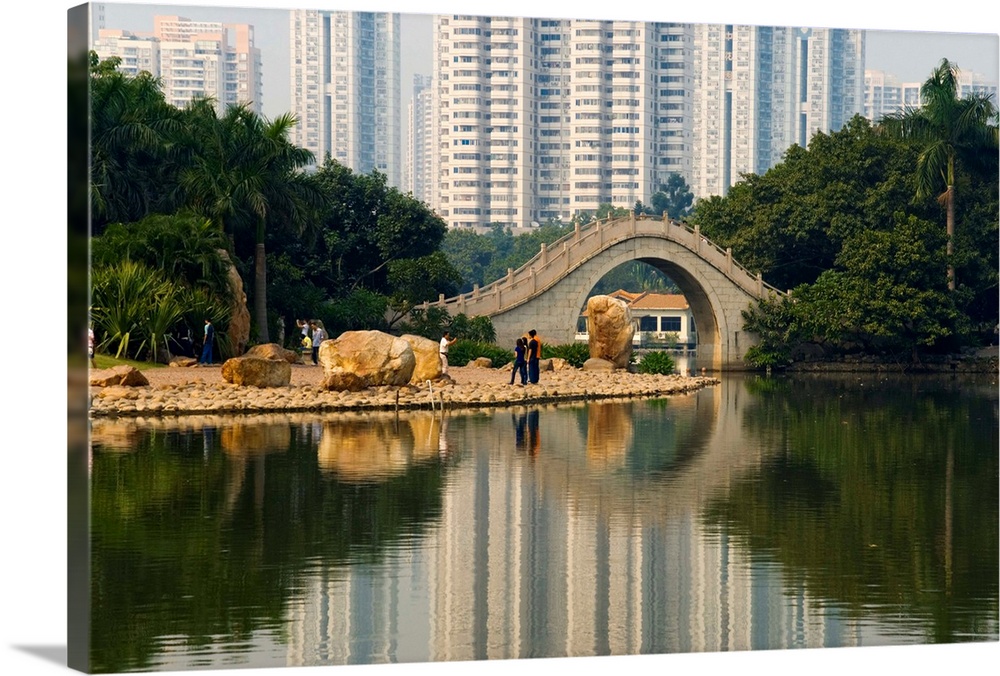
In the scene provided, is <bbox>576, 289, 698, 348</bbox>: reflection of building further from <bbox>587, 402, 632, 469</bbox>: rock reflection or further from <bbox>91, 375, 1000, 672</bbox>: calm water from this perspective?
<bbox>91, 375, 1000, 672</bbox>: calm water

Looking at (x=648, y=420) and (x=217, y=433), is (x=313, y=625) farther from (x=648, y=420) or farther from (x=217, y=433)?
(x=648, y=420)

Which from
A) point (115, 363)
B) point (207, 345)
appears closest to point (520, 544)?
point (115, 363)

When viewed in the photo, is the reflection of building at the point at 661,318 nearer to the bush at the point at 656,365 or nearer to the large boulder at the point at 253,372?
the bush at the point at 656,365

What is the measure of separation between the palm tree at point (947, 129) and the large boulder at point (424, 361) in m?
8.42

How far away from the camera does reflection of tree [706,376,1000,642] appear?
9977mm

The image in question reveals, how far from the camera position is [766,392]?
105ft

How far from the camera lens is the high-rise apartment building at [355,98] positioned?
56.1 m

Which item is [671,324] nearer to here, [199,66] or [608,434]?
[199,66]

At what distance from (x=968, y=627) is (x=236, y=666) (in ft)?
14.3

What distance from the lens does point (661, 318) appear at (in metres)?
71.5

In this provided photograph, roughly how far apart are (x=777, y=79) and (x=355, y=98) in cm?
4718

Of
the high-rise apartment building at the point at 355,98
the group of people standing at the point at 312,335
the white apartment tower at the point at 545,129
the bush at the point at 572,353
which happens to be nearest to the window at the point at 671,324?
the white apartment tower at the point at 545,129

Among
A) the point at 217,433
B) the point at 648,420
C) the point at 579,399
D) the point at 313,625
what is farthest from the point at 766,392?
the point at 313,625

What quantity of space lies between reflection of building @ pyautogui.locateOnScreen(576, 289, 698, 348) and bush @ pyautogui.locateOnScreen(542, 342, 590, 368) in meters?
31.7
